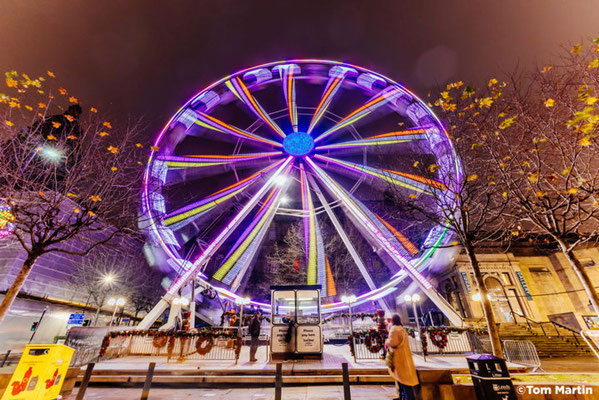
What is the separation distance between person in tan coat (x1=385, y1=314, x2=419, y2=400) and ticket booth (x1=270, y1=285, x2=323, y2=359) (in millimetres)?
6435

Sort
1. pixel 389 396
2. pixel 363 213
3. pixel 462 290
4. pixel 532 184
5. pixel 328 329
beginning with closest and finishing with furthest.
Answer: pixel 389 396, pixel 532 184, pixel 363 213, pixel 328 329, pixel 462 290

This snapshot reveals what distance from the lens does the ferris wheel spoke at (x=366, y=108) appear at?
14.7 meters

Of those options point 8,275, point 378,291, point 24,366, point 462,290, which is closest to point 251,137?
point 378,291

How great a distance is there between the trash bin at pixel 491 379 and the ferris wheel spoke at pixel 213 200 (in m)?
13.7

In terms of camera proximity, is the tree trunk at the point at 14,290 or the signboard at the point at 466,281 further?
the signboard at the point at 466,281

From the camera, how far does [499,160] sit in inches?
335

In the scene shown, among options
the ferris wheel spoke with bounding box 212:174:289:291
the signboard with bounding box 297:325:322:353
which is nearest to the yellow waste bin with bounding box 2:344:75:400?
the signboard with bounding box 297:325:322:353

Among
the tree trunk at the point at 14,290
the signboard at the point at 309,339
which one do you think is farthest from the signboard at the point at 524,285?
the tree trunk at the point at 14,290

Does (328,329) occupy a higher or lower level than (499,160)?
lower

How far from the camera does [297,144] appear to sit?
1614cm

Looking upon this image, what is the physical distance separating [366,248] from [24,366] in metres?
27.6

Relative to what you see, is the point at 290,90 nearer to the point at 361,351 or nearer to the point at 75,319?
the point at 361,351

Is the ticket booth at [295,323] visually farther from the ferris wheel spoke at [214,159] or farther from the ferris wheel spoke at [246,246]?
the ferris wheel spoke at [214,159]

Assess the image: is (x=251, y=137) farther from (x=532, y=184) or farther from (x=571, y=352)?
(x=571, y=352)
